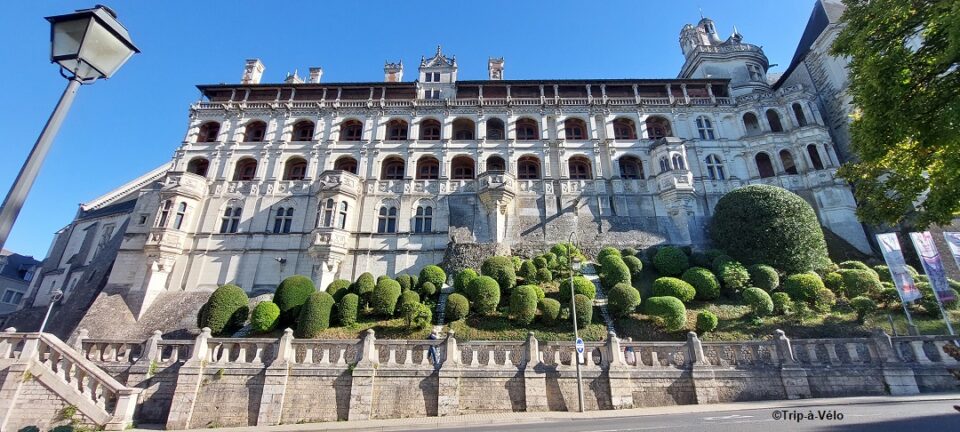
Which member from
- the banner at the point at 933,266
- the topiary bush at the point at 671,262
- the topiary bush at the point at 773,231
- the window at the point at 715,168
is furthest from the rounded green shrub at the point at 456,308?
the window at the point at 715,168

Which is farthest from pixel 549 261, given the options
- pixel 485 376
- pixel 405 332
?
pixel 485 376

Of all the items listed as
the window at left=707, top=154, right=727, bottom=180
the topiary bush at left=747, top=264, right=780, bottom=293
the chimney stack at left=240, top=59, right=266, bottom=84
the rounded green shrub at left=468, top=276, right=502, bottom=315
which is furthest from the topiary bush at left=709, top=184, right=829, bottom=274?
the chimney stack at left=240, top=59, right=266, bottom=84

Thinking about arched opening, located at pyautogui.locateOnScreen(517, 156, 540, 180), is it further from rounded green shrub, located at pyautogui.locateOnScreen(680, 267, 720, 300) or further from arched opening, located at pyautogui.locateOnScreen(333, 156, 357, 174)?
rounded green shrub, located at pyautogui.locateOnScreen(680, 267, 720, 300)

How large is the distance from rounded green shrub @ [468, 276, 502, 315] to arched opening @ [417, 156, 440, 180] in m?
15.0

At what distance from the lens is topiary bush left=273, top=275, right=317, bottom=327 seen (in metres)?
20.2

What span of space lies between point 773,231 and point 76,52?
2909 cm

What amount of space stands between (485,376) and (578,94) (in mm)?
30476

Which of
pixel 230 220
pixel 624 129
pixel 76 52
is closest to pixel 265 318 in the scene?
pixel 230 220

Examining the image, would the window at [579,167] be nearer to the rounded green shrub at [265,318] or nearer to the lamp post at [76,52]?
the rounded green shrub at [265,318]

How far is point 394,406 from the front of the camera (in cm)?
1326

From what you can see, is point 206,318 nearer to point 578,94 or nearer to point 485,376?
point 485,376

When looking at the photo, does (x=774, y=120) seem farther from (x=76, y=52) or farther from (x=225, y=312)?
(x=225, y=312)

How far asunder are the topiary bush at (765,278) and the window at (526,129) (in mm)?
19674

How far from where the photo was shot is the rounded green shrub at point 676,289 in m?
20.2
